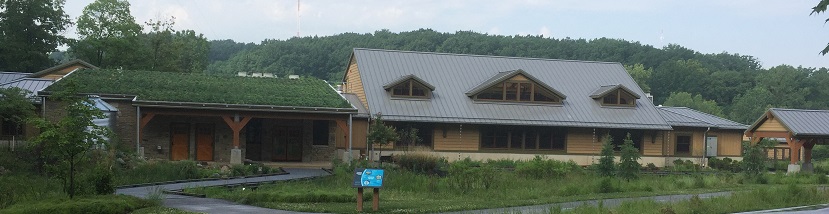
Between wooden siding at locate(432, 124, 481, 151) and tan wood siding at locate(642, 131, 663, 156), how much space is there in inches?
347

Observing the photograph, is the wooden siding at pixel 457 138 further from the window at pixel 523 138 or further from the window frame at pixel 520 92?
the window frame at pixel 520 92

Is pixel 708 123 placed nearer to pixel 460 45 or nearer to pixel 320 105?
pixel 320 105

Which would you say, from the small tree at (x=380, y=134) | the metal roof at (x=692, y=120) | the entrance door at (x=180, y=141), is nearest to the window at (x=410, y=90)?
the small tree at (x=380, y=134)

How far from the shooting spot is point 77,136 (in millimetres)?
17922

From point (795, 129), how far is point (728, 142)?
7044 millimetres

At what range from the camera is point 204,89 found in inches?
1462

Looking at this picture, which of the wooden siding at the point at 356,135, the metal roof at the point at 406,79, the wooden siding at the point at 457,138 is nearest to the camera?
the wooden siding at the point at 356,135

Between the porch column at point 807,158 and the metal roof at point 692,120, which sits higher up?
the metal roof at point 692,120

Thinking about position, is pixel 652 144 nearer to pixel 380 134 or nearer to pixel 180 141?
pixel 380 134

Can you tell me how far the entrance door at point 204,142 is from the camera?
123 ft

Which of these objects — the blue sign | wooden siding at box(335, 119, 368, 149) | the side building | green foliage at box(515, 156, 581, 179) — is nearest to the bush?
green foliage at box(515, 156, 581, 179)

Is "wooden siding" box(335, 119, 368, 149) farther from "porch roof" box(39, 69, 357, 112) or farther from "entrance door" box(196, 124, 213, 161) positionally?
"entrance door" box(196, 124, 213, 161)

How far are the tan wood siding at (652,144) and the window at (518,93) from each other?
186 inches

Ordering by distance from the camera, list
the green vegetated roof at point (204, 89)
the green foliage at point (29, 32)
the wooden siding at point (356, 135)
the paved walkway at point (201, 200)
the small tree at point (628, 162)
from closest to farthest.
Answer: the paved walkway at point (201, 200) < the small tree at point (628, 162) < the green vegetated roof at point (204, 89) < the wooden siding at point (356, 135) < the green foliage at point (29, 32)
